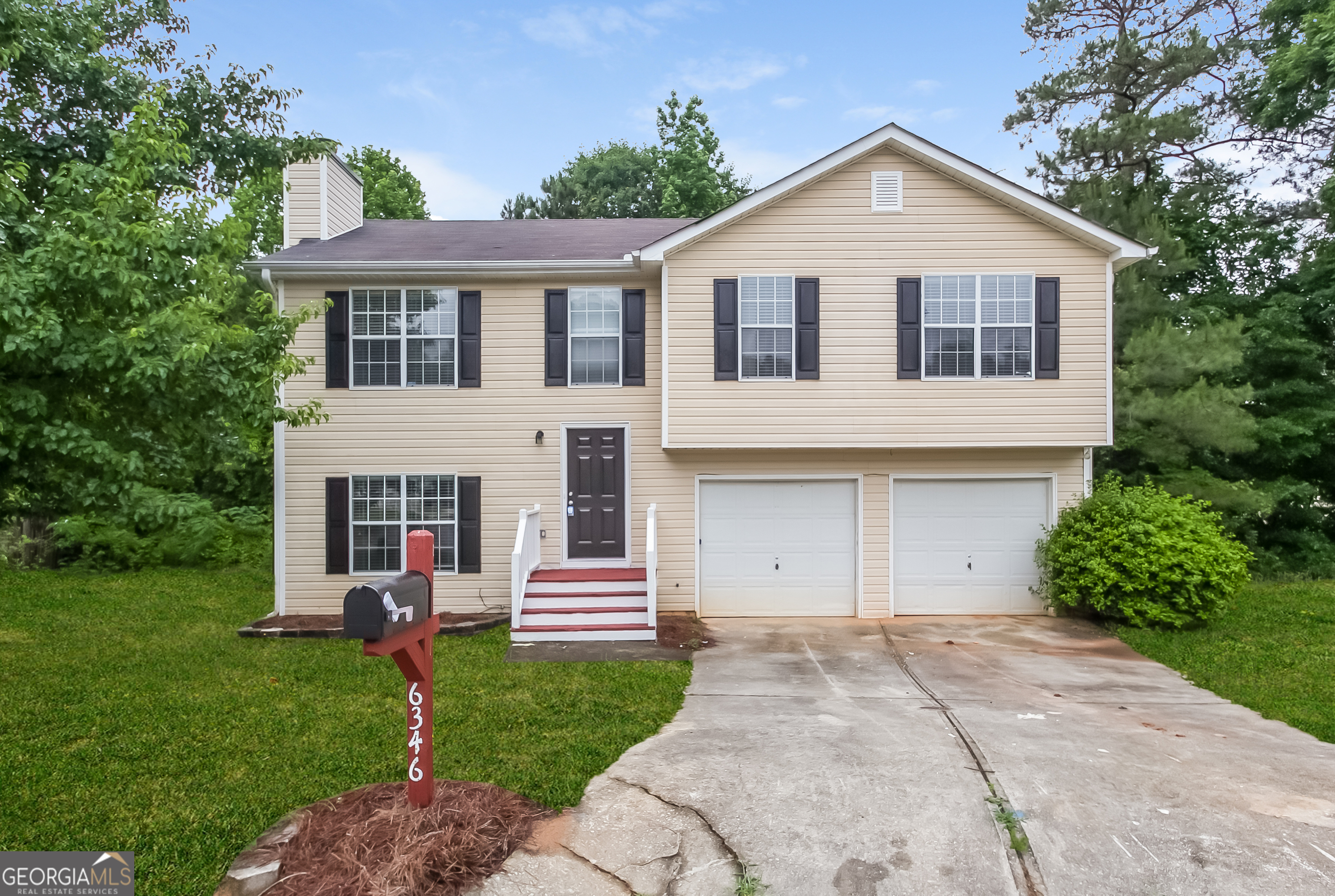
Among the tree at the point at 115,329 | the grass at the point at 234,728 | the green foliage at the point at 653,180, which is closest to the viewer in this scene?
the grass at the point at 234,728

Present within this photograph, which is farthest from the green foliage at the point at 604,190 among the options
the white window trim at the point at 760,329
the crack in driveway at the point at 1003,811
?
the crack in driveway at the point at 1003,811

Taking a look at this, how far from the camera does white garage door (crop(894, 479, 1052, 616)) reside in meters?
10.8

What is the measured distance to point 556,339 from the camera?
10.7 m

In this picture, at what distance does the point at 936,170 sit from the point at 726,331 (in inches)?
139

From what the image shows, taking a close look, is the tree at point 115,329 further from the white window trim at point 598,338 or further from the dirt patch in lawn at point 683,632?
the dirt patch in lawn at point 683,632

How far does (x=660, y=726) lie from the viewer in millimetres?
6262

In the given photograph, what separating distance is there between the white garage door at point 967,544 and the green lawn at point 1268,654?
152 centimetres

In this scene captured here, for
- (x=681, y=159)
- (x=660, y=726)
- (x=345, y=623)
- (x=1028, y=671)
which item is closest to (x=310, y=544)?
(x=660, y=726)

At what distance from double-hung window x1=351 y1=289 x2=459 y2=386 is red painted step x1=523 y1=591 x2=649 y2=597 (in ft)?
10.4

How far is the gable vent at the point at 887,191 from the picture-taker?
33.3 ft

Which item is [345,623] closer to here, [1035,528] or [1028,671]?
[1028,671]

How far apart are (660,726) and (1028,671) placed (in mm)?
4250

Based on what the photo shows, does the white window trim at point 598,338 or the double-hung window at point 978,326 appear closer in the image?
the double-hung window at point 978,326

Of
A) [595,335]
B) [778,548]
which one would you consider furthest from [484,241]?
[778,548]
